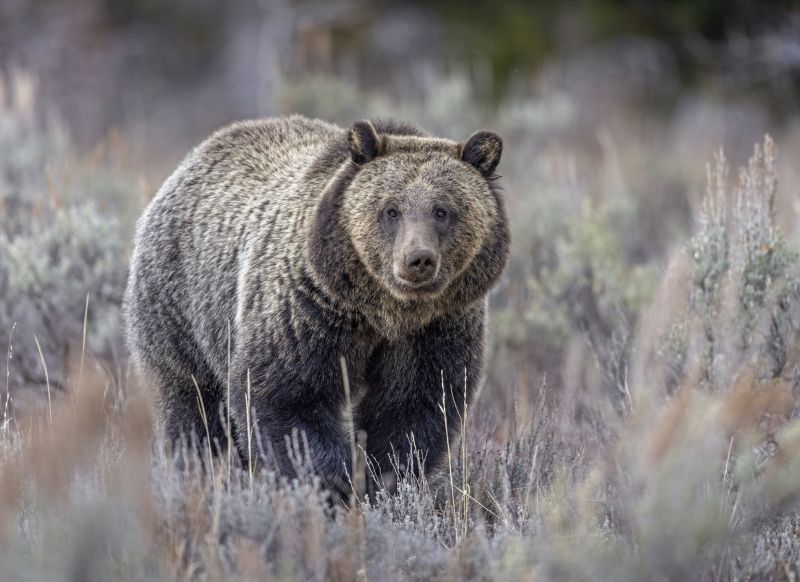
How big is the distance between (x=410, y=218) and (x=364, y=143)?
43 cm

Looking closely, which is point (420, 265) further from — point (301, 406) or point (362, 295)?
point (301, 406)

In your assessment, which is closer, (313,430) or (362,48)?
(313,430)

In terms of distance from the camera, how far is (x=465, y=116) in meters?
11.6

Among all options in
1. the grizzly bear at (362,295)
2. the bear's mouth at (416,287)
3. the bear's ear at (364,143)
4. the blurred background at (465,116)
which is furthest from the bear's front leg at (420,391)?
the bear's ear at (364,143)

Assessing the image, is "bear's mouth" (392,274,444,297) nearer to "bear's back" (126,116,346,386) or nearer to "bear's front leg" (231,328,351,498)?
"bear's front leg" (231,328,351,498)

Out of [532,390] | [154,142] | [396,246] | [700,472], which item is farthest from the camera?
[154,142]

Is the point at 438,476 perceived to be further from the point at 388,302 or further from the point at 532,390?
the point at 532,390

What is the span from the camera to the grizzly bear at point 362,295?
4.50 meters

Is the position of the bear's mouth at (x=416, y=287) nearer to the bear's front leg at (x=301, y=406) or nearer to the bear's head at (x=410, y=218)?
the bear's head at (x=410, y=218)

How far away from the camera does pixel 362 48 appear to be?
18.5 metres

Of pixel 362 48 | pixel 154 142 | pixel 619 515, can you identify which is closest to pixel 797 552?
pixel 619 515

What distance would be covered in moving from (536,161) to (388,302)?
21.9 feet

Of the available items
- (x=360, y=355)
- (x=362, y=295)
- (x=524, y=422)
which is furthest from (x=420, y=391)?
(x=524, y=422)

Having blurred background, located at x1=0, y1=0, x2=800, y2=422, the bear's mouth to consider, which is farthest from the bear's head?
blurred background, located at x1=0, y1=0, x2=800, y2=422
